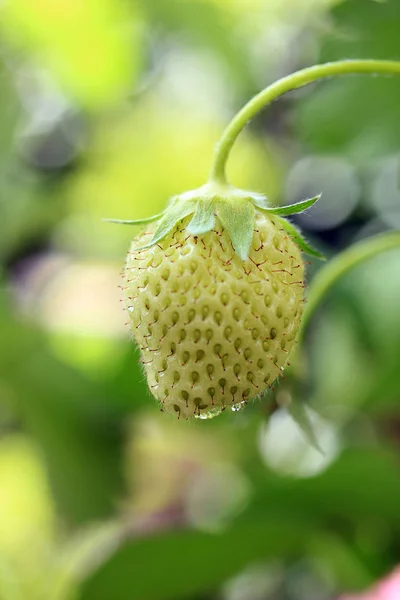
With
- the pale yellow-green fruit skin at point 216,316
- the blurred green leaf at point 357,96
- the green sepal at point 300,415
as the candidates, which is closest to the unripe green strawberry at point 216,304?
the pale yellow-green fruit skin at point 216,316

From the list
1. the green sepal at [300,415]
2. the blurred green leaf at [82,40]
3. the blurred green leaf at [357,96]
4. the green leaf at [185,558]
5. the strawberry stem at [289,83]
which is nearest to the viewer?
the strawberry stem at [289,83]

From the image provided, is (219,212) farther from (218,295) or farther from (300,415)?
(300,415)

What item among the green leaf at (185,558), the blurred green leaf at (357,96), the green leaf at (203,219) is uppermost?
the blurred green leaf at (357,96)

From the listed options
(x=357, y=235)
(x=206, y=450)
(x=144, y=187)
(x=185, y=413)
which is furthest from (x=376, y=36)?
(x=144, y=187)

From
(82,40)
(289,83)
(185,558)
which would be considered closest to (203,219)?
(289,83)

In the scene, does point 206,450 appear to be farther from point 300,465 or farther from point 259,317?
point 259,317

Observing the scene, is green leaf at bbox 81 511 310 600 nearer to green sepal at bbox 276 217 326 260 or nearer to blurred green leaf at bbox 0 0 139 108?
green sepal at bbox 276 217 326 260

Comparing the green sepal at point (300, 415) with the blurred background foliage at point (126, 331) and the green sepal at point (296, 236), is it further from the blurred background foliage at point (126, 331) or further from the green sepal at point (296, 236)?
the green sepal at point (296, 236)
